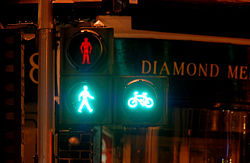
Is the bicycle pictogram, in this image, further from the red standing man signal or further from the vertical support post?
the vertical support post

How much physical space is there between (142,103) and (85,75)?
2.50ft

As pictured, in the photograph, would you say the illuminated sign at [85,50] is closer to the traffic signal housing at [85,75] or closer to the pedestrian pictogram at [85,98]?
the traffic signal housing at [85,75]

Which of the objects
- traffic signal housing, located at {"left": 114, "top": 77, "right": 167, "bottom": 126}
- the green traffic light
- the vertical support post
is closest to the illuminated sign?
the vertical support post

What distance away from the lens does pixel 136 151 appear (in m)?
6.03

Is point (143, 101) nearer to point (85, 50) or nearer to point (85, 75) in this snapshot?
point (85, 75)

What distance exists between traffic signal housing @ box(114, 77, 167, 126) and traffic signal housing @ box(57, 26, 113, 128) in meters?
0.19

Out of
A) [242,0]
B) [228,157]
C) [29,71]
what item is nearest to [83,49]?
[29,71]

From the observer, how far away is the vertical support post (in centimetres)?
310

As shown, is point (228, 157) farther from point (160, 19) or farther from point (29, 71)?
point (29, 71)

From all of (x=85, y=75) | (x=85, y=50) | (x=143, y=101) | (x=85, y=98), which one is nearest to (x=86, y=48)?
(x=85, y=50)

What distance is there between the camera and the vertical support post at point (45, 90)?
10.2ft

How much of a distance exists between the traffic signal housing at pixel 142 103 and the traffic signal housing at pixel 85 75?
0.19m

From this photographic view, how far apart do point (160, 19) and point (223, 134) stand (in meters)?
2.91

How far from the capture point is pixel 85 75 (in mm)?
3180
